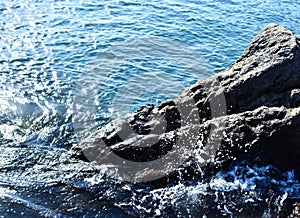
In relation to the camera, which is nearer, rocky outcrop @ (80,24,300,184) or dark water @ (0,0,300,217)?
dark water @ (0,0,300,217)

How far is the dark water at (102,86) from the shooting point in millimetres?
10414

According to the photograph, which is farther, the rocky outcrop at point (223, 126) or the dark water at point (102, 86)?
the rocky outcrop at point (223, 126)

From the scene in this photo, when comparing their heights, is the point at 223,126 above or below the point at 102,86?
above

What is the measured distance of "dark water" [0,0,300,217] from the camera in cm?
1041

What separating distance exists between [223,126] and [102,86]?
718cm

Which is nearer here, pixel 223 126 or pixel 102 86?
pixel 223 126

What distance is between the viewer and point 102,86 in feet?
56.4

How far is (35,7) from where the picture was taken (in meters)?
22.9

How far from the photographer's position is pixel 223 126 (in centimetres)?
1109

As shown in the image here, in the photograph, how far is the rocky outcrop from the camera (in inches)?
422

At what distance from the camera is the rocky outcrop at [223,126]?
10711 mm

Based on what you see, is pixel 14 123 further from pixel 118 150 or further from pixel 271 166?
pixel 271 166

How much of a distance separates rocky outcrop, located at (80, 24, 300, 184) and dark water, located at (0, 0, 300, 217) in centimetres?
44

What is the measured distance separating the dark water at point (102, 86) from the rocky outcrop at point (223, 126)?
44cm
